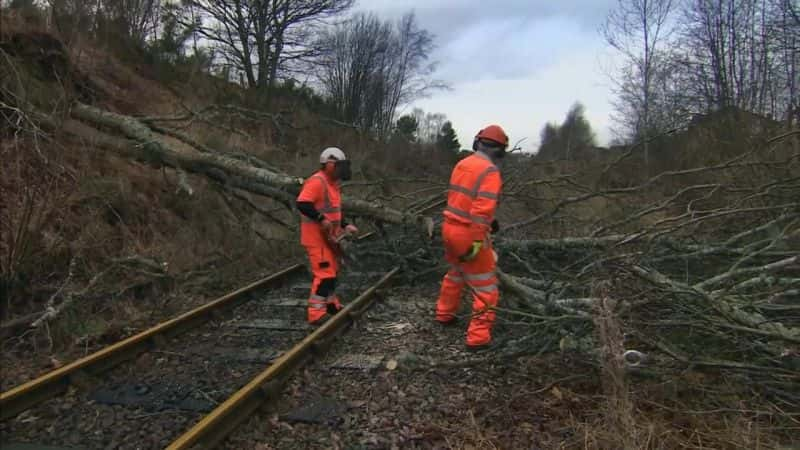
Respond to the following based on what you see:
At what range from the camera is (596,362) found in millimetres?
3742

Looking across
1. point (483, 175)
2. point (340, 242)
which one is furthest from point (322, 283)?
point (483, 175)

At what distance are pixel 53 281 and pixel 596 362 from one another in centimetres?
575

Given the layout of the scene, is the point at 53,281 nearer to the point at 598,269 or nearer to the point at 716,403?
the point at 598,269

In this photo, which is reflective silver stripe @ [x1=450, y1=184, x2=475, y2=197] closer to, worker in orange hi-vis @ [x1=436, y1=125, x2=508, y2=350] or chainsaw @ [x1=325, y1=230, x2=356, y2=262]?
worker in orange hi-vis @ [x1=436, y1=125, x2=508, y2=350]

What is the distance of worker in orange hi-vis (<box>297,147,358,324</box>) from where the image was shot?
541cm

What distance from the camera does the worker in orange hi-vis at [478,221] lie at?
180 inches

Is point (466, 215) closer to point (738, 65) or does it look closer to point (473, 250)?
point (473, 250)

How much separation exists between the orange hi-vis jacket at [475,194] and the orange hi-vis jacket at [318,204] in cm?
141

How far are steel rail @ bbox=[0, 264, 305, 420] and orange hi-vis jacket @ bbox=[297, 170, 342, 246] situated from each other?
1.22m

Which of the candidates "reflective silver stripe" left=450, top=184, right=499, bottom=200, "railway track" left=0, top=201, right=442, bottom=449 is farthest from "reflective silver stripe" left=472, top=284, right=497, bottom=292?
"railway track" left=0, top=201, right=442, bottom=449

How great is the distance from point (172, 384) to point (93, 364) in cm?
64

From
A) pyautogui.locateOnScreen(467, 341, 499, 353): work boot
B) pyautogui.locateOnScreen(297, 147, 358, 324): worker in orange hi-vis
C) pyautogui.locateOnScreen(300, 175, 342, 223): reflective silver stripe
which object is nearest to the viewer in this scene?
pyautogui.locateOnScreen(467, 341, 499, 353): work boot

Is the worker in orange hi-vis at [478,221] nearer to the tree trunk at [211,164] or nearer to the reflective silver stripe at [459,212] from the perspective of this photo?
the reflective silver stripe at [459,212]

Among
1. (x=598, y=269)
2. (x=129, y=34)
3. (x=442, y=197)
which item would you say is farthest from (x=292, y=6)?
(x=598, y=269)
